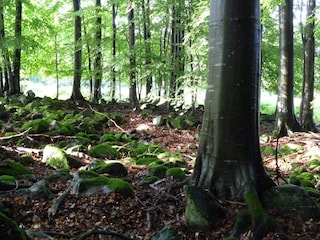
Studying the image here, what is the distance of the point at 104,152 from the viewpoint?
808cm

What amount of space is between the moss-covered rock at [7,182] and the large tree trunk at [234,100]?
9.27 feet

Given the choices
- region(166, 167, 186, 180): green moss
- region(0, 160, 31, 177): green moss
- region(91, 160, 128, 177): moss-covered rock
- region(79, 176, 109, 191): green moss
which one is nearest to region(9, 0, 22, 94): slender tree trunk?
region(0, 160, 31, 177): green moss

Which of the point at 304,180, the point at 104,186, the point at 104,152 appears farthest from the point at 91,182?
the point at 304,180

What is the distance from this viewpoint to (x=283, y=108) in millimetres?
10898

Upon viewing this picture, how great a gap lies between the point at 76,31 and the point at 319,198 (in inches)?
597

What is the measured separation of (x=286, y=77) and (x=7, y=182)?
8.67 m

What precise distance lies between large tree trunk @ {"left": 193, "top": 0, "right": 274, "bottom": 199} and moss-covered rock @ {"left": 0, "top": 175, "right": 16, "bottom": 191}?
2.83 m

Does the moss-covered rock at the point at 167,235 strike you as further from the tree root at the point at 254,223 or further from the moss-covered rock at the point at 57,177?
the moss-covered rock at the point at 57,177

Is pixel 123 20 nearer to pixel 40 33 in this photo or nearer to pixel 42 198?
pixel 40 33

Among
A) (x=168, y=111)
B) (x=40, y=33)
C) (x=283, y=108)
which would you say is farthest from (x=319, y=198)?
(x=40, y=33)

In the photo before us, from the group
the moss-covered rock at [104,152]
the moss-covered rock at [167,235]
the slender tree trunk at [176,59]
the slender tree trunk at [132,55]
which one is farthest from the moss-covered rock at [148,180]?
the slender tree trunk at [132,55]

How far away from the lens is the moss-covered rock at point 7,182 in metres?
5.04

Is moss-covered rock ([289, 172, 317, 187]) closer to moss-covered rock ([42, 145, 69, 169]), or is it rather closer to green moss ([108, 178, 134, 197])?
green moss ([108, 178, 134, 197])

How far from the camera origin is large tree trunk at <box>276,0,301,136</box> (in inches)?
428
